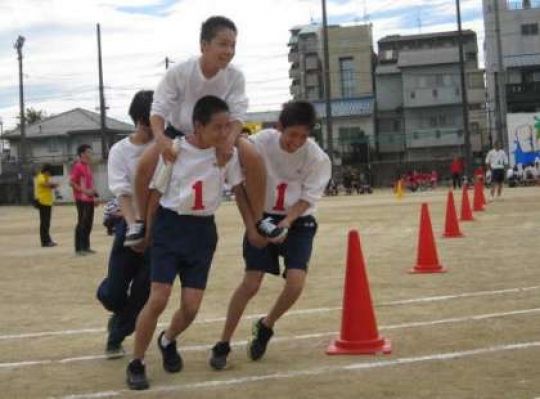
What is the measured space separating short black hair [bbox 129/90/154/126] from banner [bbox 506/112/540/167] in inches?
1663

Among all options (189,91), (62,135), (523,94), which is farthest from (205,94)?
(62,135)

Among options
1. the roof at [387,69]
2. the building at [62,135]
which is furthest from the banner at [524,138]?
the building at [62,135]

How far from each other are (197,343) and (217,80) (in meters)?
2.26

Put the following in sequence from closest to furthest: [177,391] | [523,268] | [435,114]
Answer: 1. [177,391]
2. [523,268]
3. [435,114]

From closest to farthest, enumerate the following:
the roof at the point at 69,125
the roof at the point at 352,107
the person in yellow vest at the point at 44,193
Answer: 1. the person in yellow vest at the point at 44,193
2. the roof at the point at 352,107
3. the roof at the point at 69,125

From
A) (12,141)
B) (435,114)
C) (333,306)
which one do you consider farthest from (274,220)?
(12,141)

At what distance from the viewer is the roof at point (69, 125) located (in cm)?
8338

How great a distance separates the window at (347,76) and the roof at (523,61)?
58.9 feet

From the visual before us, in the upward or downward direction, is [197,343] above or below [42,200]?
below

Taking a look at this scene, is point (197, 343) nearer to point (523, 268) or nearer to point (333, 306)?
point (333, 306)

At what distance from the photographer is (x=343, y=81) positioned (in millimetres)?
79438

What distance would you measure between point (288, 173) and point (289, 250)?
1.75ft

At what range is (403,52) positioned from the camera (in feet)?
241

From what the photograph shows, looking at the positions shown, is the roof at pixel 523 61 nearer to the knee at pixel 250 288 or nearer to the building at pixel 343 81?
the building at pixel 343 81
